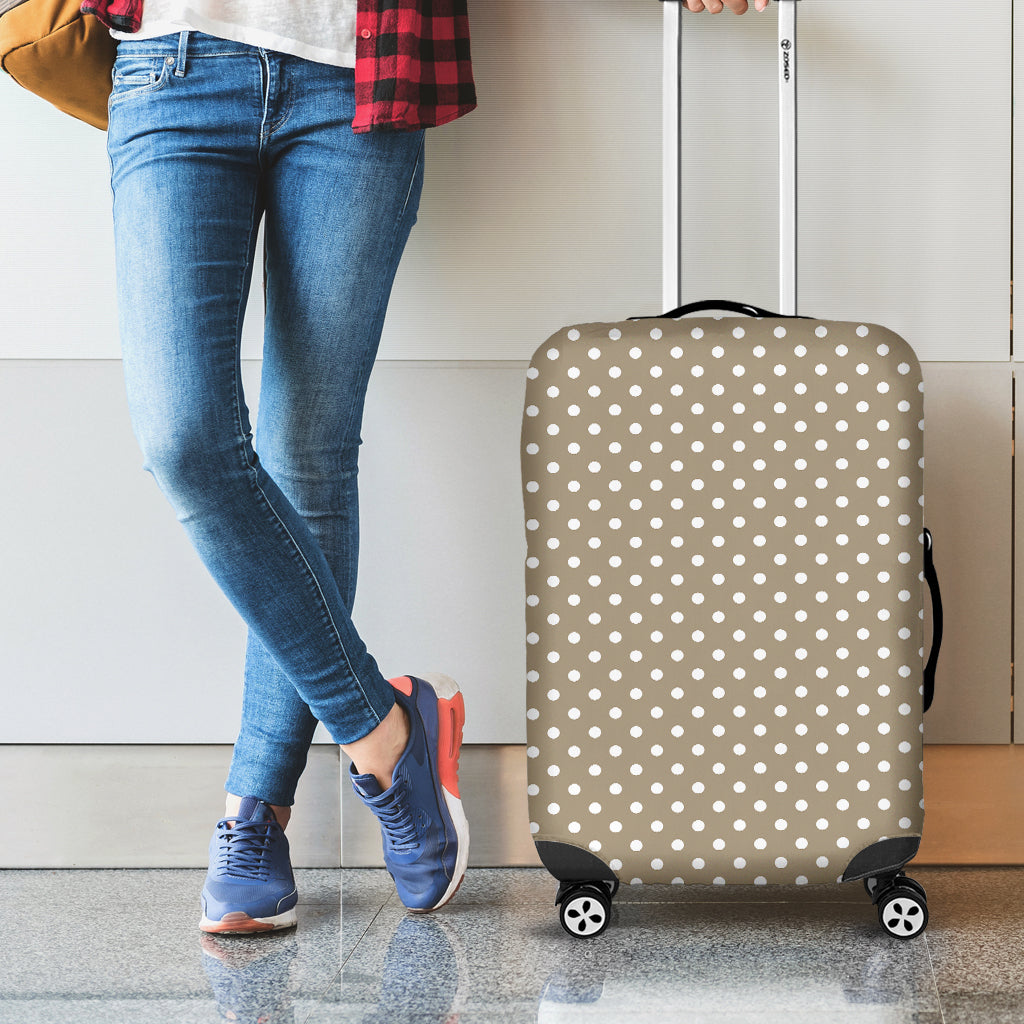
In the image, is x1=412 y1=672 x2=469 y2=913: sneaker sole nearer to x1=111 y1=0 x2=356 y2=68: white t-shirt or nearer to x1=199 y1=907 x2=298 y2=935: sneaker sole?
x1=199 y1=907 x2=298 y2=935: sneaker sole

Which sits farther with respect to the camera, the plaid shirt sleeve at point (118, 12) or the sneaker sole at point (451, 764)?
the sneaker sole at point (451, 764)

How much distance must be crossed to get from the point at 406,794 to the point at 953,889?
0.61m

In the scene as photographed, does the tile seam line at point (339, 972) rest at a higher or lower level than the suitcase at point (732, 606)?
lower

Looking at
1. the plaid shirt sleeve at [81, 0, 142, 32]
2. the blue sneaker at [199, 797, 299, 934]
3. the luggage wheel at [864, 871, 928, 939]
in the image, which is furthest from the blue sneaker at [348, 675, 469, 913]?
the plaid shirt sleeve at [81, 0, 142, 32]

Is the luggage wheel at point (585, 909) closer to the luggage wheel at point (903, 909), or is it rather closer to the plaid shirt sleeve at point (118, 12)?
the luggage wheel at point (903, 909)

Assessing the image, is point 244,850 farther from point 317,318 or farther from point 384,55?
point 384,55

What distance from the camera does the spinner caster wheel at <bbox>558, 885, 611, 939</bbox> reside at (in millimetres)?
1051

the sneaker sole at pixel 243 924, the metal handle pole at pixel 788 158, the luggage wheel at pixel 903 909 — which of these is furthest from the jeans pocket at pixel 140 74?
the luggage wheel at pixel 903 909

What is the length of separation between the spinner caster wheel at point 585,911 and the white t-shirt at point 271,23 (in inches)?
32.3

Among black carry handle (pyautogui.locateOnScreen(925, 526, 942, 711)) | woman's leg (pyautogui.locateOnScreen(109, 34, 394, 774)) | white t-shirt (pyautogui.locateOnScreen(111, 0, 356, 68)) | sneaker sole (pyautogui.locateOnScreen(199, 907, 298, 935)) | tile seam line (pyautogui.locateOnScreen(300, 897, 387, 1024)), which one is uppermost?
white t-shirt (pyautogui.locateOnScreen(111, 0, 356, 68))

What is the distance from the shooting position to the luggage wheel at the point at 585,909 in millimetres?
1051

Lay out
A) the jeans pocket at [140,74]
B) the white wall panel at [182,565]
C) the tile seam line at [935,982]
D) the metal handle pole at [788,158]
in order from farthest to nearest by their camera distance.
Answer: the white wall panel at [182,565] → the metal handle pole at [788,158] → the jeans pocket at [140,74] → the tile seam line at [935,982]

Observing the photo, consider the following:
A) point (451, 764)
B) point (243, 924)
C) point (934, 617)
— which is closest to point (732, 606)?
point (934, 617)

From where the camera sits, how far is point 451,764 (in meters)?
1.17
